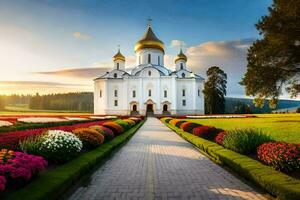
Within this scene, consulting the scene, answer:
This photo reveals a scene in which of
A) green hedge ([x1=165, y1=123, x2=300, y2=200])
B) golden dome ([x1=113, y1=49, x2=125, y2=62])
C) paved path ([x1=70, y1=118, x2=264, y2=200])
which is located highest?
golden dome ([x1=113, y1=49, x2=125, y2=62])

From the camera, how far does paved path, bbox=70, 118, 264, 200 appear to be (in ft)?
20.6

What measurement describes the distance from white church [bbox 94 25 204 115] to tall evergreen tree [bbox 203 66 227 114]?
5.26 feet

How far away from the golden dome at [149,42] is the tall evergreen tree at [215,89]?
12984 millimetres

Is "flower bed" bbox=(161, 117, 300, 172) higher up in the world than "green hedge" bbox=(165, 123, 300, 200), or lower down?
higher up

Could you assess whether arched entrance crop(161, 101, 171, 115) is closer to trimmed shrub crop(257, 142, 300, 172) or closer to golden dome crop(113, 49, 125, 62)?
golden dome crop(113, 49, 125, 62)

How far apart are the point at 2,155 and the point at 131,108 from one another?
5810 centimetres

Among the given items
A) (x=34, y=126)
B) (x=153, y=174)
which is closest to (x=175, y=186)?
(x=153, y=174)

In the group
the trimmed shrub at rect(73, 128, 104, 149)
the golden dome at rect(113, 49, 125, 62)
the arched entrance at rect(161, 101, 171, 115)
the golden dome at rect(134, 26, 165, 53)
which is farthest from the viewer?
the golden dome at rect(113, 49, 125, 62)

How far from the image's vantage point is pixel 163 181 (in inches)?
291

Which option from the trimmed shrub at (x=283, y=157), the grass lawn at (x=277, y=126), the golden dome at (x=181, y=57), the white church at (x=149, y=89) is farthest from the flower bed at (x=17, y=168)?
the golden dome at (x=181, y=57)

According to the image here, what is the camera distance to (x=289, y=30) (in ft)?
82.9

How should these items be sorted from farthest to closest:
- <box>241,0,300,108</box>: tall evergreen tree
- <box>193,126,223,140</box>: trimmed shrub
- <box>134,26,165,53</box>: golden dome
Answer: <box>134,26,165,53</box>: golden dome, <box>241,0,300,108</box>: tall evergreen tree, <box>193,126,223,140</box>: trimmed shrub

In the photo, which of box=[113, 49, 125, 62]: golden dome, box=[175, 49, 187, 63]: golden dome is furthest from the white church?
box=[175, 49, 187, 63]: golden dome

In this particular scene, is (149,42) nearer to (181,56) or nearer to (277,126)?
(181,56)
